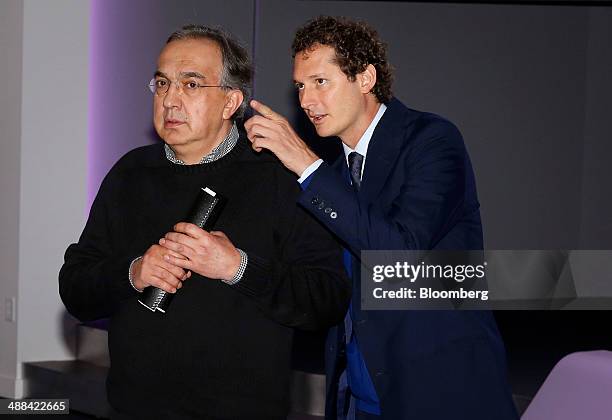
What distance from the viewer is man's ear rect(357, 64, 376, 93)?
2.16 meters

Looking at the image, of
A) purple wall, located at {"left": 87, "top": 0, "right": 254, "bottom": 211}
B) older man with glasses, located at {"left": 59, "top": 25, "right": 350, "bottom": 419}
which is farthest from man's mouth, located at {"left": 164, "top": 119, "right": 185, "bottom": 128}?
purple wall, located at {"left": 87, "top": 0, "right": 254, "bottom": 211}

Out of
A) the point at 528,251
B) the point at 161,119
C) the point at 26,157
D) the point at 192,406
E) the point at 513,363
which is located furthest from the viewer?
the point at 528,251

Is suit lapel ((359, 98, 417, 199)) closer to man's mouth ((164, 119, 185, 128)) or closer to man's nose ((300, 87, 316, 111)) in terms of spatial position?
man's nose ((300, 87, 316, 111))

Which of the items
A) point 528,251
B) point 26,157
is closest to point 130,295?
point 26,157

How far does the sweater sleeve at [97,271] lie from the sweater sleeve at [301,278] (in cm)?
26

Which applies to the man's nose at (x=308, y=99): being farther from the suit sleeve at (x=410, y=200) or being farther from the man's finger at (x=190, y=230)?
the man's finger at (x=190, y=230)

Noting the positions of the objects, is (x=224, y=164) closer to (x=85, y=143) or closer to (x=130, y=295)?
(x=130, y=295)

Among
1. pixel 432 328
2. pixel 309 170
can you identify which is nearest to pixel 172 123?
pixel 309 170

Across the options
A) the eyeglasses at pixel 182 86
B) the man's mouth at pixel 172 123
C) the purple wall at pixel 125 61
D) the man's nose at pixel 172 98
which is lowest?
the man's mouth at pixel 172 123

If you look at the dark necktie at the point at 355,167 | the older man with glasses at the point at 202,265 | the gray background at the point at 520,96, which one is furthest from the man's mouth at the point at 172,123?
the gray background at the point at 520,96

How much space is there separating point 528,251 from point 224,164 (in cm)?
575

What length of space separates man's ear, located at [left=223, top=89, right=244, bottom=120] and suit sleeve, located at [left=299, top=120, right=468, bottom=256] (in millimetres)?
279

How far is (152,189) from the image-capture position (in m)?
2.03

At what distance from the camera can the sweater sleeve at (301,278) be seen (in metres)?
1.87
